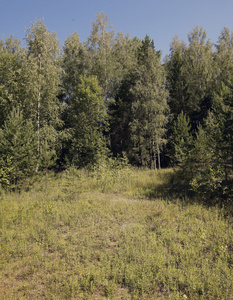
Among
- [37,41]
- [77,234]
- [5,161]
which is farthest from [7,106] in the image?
[77,234]

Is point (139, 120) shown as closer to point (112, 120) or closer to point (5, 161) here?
point (112, 120)

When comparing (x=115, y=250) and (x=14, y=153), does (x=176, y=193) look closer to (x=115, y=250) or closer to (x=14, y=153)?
(x=115, y=250)

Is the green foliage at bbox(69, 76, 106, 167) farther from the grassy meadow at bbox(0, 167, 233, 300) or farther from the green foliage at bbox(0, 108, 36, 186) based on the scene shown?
the grassy meadow at bbox(0, 167, 233, 300)

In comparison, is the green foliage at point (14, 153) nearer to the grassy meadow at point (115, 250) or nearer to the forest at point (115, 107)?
the forest at point (115, 107)

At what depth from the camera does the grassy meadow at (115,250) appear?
12.1 ft

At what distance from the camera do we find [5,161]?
10.8 meters

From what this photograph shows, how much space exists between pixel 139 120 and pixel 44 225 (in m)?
16.4

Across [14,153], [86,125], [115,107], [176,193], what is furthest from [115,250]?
[115,107]

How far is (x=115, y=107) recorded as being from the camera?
26.6 m

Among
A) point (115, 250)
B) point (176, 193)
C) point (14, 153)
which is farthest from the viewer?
point (14, 153)

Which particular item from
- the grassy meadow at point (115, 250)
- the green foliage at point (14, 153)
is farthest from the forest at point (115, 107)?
the grassy meadow at point (115, 250)

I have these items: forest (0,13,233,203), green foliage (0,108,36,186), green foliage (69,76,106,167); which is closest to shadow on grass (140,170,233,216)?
forest (0,13,233,203)

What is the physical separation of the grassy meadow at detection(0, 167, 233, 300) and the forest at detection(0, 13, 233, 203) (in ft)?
10.4

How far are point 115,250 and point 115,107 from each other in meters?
23.3
